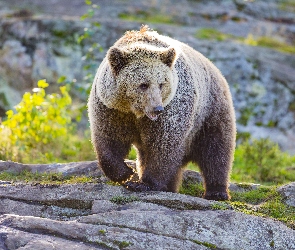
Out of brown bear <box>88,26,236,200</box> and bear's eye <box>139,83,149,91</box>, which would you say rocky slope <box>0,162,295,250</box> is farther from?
bear's eye <box>139,83,149,91</box>

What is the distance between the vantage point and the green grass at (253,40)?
17.1m

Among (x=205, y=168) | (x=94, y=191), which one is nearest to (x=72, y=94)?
(x=205, y=168)

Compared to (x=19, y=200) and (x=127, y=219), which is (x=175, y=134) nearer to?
(x=127, y=219)

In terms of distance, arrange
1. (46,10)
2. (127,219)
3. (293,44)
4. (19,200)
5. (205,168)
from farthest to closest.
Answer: (293,44) → (46,10) → (205,168) → (19,200) → (127,219)

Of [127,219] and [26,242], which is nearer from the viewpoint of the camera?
[26,242]

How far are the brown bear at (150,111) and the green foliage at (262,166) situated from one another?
3.12 metres

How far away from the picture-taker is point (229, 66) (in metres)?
15.0

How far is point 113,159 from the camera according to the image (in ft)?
20.9

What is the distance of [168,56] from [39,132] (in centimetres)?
494

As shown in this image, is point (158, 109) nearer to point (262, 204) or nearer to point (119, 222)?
point (119, 222)

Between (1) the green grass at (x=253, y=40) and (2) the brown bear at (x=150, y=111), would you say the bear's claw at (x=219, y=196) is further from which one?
(1) the green grass at (x=253, y=40)

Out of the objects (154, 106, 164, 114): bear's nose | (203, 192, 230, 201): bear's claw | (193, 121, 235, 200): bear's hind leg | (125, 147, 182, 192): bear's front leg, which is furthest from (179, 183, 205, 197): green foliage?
(154, 106, 164, 114): bear's nose

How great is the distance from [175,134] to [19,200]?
1806 millimetres

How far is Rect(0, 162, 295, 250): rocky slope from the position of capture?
487 centimetres
